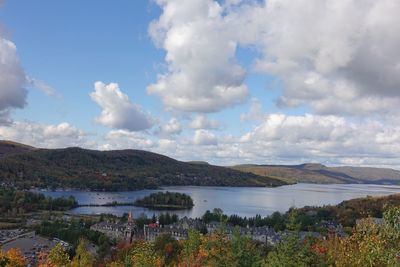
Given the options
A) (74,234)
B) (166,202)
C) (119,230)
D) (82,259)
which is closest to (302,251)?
(82,259)

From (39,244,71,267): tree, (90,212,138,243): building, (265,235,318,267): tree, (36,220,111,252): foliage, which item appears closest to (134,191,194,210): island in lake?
(90,212,138,243): building

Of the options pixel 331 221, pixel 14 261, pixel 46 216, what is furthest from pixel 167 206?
pixel 14 261

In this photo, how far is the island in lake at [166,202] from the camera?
126231 millimetres

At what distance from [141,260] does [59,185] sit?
568 ft

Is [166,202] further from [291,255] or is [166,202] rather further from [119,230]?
[291,255]

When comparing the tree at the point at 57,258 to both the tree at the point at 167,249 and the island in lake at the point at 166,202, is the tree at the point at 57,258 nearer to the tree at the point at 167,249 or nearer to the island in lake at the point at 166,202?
the tree at the point at 167,249

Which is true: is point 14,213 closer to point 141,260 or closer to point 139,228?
point 139,228

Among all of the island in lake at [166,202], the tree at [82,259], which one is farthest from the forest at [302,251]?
the island in lake at [166,202]

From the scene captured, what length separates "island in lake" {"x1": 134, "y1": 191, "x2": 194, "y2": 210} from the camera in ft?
414

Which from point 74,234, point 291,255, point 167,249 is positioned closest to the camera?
point 291,255

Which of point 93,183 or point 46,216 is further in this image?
point 93,183

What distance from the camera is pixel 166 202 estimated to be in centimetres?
13238

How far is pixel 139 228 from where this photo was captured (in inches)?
2997

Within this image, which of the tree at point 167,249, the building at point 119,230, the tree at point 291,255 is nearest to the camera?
the tree at point 291,255
